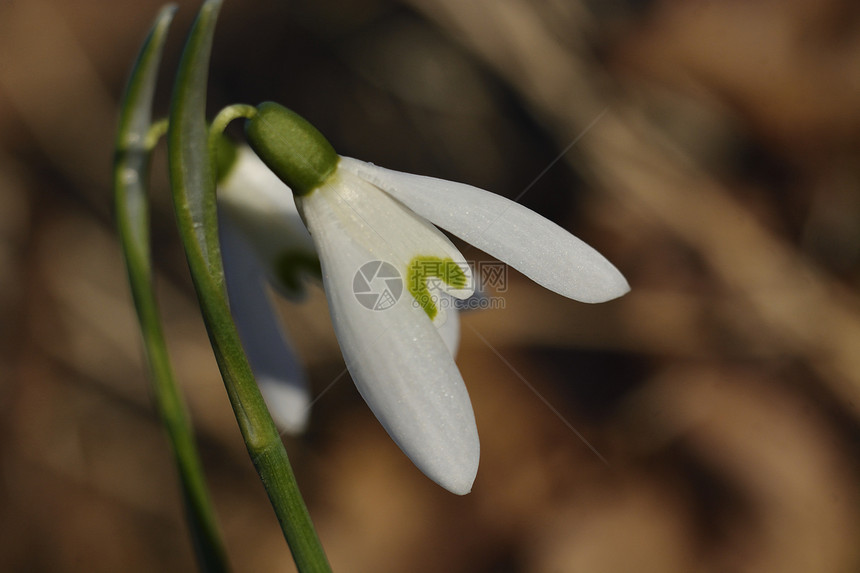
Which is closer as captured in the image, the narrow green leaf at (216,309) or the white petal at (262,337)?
the narrow green leaf at (216,309)

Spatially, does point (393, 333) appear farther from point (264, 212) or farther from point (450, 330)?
point (264, 212)

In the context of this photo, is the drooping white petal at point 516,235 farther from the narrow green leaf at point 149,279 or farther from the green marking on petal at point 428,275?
the narrow green leaf at point 149,279

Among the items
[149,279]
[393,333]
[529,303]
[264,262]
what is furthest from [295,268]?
[529,303]

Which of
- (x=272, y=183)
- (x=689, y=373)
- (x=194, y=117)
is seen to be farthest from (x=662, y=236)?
(x=194, y=117)

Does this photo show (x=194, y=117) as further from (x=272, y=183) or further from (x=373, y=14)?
(x=373, y=14)

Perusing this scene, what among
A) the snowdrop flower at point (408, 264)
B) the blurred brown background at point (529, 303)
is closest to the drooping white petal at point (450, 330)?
the snowdrop flower at point (408, 264)

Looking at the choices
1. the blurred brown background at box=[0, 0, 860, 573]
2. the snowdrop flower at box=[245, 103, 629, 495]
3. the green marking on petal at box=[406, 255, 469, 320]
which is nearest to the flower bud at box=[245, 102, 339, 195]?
the snowdrop flower at box=[245, 103, 629, 495]

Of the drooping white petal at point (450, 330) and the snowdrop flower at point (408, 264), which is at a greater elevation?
the snowdrop flower at point (408, 264)
